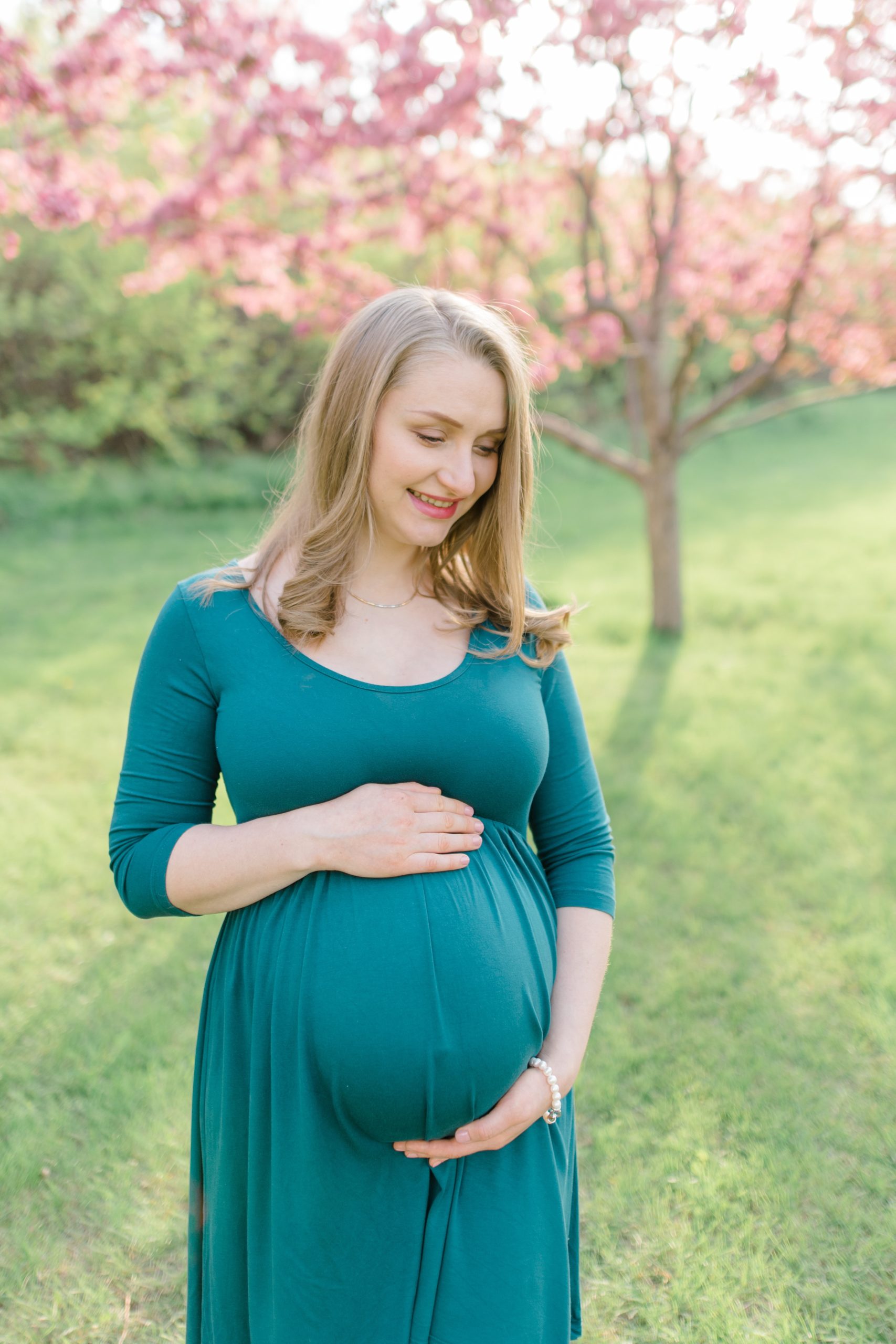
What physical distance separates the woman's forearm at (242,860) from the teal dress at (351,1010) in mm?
35

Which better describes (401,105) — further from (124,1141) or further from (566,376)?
(566,376)

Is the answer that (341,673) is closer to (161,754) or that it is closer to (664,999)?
(161,754)

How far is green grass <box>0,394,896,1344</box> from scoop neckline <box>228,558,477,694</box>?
1.55ft

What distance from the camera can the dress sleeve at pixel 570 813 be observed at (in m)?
1.67

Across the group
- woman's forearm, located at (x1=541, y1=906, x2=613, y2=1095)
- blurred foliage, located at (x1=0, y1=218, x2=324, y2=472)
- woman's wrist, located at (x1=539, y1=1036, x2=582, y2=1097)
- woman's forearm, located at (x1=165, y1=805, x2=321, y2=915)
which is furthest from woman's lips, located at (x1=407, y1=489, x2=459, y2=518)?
blurred foliage, located at (x1=0, y1=218, x2=324, y2=472)

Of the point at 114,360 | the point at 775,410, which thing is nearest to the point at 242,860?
the point at 775,410

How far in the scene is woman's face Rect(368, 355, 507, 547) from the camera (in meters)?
1.51

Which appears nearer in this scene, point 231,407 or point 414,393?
point 414,393

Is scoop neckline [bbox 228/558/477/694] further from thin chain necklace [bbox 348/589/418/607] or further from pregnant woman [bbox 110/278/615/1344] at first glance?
thin chain necklace [bbox 348/589/418/607]

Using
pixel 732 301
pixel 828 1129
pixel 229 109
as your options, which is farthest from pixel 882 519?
pixel 828 1129

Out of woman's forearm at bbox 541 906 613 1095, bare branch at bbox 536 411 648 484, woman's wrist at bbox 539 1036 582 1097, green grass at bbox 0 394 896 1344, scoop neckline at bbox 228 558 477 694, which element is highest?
bare branch at bbox 536 411 648 484

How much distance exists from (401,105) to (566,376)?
1136 centimetres

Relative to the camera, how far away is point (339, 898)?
1.43m

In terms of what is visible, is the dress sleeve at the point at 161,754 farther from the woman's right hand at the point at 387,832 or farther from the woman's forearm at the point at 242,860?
the woman's right hand at the point at 387,832
